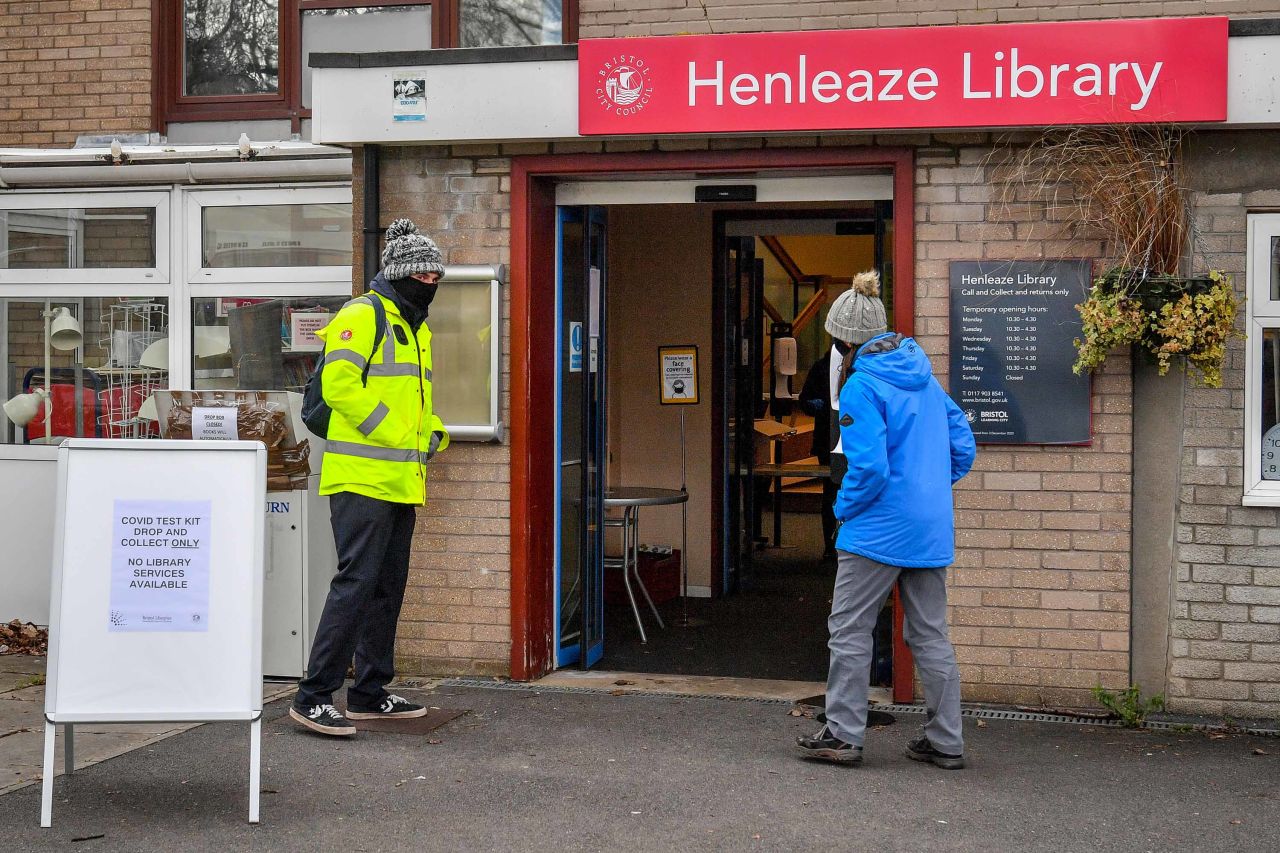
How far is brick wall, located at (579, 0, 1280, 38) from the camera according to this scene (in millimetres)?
6562

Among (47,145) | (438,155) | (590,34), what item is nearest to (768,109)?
(590,34)

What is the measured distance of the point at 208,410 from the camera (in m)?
6.87

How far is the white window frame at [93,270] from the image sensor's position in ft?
26.6

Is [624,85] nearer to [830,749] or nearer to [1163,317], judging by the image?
[1163,317]

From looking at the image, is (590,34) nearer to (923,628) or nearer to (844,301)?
(844,301)

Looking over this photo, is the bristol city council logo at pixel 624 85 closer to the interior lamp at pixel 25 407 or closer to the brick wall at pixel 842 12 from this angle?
the brick wall at pixel 842 12

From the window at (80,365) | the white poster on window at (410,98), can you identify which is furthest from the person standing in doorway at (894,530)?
the window at (80,365)

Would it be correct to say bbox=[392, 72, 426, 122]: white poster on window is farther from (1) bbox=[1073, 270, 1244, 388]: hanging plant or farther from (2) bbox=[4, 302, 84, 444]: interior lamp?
(1) bbox=[1073, 270, 1244, 388]: hanging plant

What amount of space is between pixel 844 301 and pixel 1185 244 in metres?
1.73

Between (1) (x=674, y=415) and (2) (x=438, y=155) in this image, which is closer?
(2) (x=438, y=155)

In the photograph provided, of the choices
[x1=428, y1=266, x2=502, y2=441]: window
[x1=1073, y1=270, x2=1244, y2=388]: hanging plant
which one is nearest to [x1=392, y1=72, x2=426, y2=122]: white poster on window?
[x1=428, y1=266, x2=502, y2=441]: window

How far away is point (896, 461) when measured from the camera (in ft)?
17.8

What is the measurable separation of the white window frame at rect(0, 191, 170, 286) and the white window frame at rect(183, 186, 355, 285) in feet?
0.54

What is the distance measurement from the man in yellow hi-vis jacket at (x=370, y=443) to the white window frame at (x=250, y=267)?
1834 millimetres
